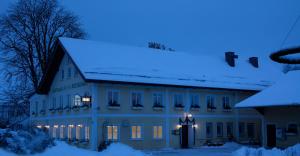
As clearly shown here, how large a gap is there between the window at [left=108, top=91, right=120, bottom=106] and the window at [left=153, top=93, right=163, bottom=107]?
290 cm

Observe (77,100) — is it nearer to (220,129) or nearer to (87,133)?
(87,133)

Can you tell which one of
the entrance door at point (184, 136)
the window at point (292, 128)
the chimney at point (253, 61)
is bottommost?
the entrance door at point (184, 136)

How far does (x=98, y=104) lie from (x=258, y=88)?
14.3 metres

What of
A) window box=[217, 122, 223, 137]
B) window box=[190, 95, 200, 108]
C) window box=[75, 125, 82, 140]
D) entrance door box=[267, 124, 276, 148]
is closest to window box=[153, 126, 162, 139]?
window box=[190, 95, 200, 108]

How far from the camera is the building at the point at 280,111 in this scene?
29.6m

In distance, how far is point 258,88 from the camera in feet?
125

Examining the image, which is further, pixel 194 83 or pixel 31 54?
pixel 31 54

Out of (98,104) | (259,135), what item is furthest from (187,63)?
(98,104)

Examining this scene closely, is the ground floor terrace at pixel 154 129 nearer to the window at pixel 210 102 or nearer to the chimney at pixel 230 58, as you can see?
the window at pixel 210 102

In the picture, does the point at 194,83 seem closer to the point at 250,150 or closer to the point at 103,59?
the point at 103,59

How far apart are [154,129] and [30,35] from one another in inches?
558

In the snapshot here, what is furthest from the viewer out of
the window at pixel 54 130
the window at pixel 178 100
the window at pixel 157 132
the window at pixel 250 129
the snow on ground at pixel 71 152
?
the window at pixel 250 129

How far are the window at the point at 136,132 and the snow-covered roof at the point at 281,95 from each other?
6487 mm

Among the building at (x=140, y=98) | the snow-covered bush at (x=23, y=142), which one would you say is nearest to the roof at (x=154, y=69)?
the building at (x=140, y=98)
